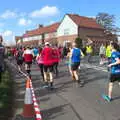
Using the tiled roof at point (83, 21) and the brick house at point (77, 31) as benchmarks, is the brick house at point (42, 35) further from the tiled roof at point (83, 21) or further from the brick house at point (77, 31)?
the tiled roof at point (83, 21)

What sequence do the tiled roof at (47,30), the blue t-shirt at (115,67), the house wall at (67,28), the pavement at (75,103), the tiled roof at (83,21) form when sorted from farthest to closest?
the tiled roof at (47,30) < the tiled roof at (83,21) < the house wall at (67,28) < the blue t-shirt at (115,67) < the pavement at (75,103)

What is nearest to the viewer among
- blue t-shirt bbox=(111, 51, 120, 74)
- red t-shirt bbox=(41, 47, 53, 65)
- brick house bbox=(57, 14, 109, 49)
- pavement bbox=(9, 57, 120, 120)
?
pavement bbox=(9, 57, 120, 120)

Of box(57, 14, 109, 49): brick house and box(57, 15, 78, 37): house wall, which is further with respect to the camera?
box(57, 15, 78, 37): house wall

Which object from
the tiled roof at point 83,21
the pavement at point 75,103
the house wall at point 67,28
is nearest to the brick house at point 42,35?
the house wall at point 67,28

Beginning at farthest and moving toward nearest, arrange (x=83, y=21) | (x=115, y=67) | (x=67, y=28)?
(x=83, y=21)
(x=67, y=28)
(x=115, y=67)

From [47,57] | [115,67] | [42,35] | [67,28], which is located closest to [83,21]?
[67,28]

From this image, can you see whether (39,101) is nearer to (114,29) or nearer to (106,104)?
(106,104)

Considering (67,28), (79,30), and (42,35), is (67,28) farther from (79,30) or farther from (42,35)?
(42,35)

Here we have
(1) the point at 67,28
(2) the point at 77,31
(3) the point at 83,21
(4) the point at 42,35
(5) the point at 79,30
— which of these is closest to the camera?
(2) the point at 77,31

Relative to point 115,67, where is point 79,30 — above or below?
above

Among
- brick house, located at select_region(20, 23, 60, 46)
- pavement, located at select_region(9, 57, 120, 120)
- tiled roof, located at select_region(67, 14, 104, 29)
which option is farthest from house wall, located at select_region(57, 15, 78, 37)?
pavement, located at select_region(9, 57, 120, 120)

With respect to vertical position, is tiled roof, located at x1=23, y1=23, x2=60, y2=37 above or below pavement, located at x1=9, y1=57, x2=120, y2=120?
above

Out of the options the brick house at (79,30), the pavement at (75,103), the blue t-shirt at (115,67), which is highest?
the brick house at (79,30)

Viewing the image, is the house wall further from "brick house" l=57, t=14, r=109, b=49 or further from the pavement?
the pavement
